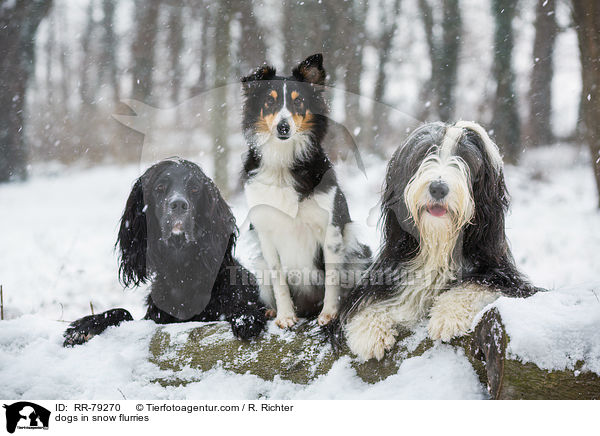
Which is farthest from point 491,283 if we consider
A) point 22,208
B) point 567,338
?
point 22,208

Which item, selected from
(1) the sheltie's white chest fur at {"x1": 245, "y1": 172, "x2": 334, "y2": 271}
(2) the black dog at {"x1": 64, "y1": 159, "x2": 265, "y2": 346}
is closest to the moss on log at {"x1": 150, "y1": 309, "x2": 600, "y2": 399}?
(2) the black dog at {"x1": 64, "y1": 159, "x2": 265, "y2": 346}

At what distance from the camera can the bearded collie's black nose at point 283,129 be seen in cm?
315

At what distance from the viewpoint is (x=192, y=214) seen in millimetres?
A: 3129

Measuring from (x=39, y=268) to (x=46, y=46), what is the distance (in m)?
3.39

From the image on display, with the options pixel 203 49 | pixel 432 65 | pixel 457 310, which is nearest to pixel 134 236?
pixel 457 310

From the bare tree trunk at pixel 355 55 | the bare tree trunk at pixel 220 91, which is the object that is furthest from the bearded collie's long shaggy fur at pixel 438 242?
the bare tree trunk at pixel 220 91

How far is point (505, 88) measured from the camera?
772 centimetres

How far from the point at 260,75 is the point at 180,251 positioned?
1.24 m

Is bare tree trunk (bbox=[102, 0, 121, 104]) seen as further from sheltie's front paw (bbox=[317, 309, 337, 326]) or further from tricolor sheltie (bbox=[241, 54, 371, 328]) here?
sheltie's front paw (bbox=[317, 309, 337, 326])
